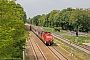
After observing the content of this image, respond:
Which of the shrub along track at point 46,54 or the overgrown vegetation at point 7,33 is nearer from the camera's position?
the overgrown vegetation at point 7,33

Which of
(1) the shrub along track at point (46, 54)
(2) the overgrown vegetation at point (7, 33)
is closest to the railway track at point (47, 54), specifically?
(1) the shrub along track at point (46, 54)

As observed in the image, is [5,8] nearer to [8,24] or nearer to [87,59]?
[8,24]

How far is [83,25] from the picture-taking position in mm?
89625

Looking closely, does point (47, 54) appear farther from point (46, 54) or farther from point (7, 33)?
point (7, 33)

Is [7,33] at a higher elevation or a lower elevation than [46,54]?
higher

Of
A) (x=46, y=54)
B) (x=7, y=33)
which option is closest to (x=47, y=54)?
(x=46, y=54)

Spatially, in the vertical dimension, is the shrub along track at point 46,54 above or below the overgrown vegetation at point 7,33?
below

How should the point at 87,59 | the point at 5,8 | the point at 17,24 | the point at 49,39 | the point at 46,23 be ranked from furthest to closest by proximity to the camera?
the point at 46,23 < the point at 49,39 < the point at 87,59 < the point at 17,24 < the point at 5,8

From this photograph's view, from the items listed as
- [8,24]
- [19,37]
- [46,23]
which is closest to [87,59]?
[19,37]

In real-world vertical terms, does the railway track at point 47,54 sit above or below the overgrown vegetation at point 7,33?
below

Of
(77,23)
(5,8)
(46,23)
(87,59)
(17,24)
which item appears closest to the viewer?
(5,8)

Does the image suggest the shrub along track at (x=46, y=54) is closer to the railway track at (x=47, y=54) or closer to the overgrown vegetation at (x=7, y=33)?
the railway track at (x=47, y=54)

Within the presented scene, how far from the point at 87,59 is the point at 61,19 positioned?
275 feet

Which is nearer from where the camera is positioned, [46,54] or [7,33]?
[7,33]
